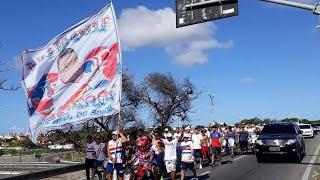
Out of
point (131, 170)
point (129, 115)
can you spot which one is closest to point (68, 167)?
point (131, 170)

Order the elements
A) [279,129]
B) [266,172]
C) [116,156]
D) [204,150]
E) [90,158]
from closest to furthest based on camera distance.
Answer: [116,156] → [90,158] → [266,172] → [204,150] → [279,129]

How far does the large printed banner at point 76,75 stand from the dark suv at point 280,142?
13.4 m

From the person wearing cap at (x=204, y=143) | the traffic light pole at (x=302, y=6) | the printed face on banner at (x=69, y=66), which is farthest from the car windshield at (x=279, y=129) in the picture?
the printed face on banner at (x=69, y=66)

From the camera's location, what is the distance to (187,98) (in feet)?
224

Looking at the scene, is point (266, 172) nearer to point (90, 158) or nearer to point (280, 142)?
point (280, 142)

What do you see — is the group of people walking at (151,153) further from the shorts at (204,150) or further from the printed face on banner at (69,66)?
the printed face on banner at (69,66)

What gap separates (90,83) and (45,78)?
0.86 metres

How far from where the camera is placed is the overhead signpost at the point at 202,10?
17000 mm

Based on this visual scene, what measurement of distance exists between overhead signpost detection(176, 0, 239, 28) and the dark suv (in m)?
7.65

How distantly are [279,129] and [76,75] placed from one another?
14.9 meters

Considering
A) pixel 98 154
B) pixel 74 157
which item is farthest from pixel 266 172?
pixel 74 157

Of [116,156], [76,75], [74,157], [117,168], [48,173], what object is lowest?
[74,157]

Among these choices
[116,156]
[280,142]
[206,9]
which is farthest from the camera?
[280,142]

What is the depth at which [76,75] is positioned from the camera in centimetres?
1065
